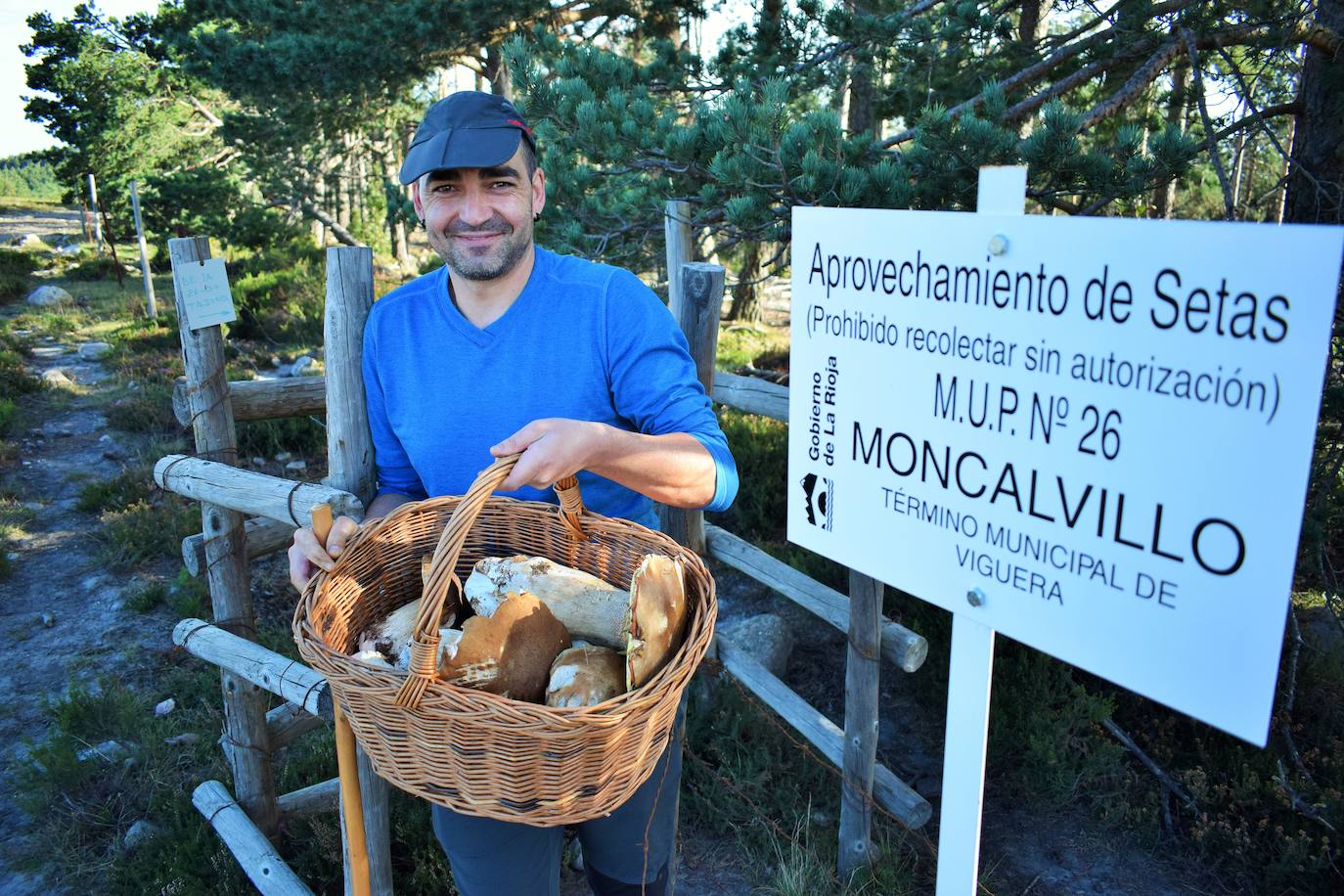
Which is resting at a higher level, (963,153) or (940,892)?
(963,153)

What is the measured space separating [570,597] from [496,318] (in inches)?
29.7

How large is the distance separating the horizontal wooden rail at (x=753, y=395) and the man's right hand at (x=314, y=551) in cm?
181

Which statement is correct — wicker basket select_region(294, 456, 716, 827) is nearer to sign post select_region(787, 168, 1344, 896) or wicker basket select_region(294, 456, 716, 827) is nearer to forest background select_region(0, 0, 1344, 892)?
sign post select_region(787, 168, 1344, 896)

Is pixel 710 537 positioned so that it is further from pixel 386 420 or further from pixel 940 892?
pixel 940 892

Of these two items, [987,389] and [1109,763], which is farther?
[1109,763]

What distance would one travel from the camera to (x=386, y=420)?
244 cm

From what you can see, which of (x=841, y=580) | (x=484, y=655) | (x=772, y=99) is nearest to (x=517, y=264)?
(x=484, y=655)

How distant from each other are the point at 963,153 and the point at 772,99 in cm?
69

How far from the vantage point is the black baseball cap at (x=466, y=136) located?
2.03 meters

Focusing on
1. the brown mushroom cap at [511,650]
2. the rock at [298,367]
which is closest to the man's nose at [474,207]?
the brown mushroom cap at [511,650]

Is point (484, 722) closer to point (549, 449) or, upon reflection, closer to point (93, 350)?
point (549, 449)

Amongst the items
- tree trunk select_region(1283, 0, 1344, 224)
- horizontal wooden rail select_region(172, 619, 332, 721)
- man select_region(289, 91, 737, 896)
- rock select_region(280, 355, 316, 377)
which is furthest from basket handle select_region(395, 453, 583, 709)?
→ rock select_region(280, 355, 316, 377)

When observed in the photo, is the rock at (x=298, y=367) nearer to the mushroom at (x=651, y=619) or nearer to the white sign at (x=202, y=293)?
the white sign at (x=202, y=293)

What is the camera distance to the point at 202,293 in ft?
9.70
